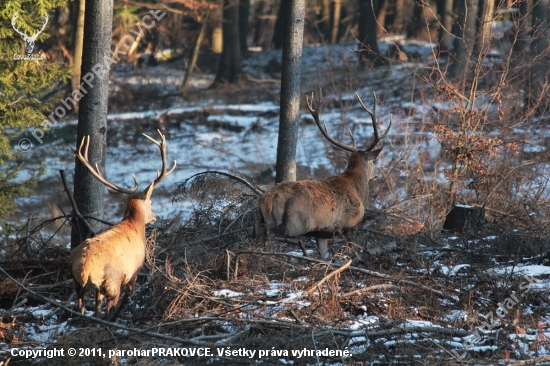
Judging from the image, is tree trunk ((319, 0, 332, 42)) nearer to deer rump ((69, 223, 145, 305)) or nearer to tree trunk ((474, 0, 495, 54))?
tree trunk ((474, 0, 495, 54))

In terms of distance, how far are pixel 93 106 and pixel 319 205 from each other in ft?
9.60

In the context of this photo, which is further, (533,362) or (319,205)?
(319,205)

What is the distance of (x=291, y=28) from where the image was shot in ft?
32.1

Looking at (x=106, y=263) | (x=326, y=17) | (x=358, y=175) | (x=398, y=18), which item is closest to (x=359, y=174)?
(x=358, y=175)

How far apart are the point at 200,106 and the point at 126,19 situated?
13.7 ft

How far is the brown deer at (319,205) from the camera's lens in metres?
7.10

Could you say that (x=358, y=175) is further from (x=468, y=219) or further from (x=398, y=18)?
(x=398, y=18)

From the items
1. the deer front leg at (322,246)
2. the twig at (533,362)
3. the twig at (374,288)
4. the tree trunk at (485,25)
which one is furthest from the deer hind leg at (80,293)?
the tree trunk at (485,25)

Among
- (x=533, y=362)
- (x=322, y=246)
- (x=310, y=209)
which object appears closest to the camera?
(x=533, y=362)

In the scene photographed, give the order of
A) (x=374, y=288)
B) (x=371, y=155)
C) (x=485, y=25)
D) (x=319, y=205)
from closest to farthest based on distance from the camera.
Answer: (x=374, y=288)
(x=319, y=205)
(x=371, y=155)
(x=485, y=25)

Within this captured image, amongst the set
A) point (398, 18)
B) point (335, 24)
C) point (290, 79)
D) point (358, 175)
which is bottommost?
point (358, 175)

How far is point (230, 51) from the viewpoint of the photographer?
28.1 m

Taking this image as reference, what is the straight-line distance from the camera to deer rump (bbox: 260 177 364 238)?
7.09m

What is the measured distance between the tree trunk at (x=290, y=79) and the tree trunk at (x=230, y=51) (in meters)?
18.3
